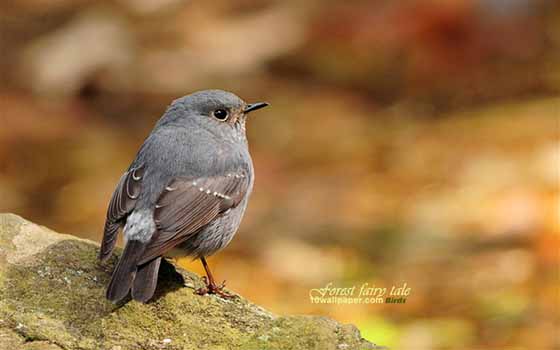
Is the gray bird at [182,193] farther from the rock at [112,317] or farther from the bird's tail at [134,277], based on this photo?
the rock at [112,317]

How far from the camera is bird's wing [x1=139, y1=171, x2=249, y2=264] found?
4.38 m

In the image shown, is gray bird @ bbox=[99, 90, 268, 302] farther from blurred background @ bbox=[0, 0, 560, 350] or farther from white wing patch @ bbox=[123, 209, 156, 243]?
blurred background @ bbox=[0, 0, 560, 350]

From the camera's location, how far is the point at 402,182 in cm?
789

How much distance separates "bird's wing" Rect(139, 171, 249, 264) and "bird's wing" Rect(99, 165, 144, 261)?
15 cm

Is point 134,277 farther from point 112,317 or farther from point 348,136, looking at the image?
point 348,136

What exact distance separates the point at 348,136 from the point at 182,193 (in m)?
4.46

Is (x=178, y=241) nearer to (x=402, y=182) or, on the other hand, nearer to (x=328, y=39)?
(x=402, y=182)

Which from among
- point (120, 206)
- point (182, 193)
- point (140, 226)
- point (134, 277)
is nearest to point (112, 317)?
point (134, 277)

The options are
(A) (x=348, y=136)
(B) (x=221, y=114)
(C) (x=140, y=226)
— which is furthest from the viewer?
(A) (x=348, y=136)

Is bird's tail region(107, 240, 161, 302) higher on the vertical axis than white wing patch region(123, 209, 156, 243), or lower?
lower

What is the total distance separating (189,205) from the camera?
4.60m

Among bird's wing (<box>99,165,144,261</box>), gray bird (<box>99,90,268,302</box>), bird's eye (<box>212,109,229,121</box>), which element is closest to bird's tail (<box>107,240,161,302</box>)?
gray bird (<box>99,90,268,302</box>)

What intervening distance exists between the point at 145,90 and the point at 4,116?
142cm

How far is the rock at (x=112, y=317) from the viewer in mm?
4082
